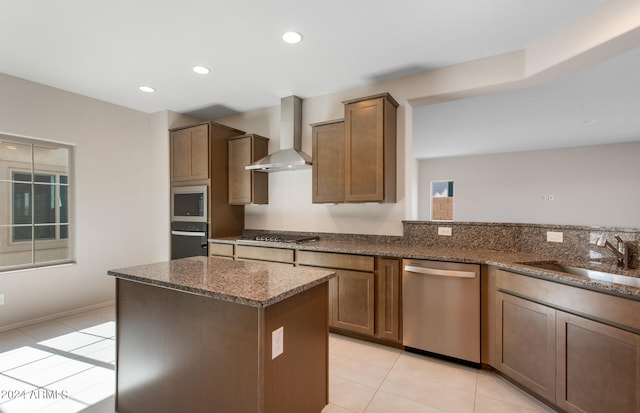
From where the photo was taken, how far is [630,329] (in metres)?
1.52

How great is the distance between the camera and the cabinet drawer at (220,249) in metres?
3.67

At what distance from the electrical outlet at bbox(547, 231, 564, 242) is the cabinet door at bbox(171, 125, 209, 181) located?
3733 millimetres

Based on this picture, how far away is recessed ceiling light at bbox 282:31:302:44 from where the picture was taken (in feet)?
7.97

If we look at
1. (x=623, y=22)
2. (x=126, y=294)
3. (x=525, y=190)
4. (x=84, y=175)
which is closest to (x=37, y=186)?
(x=84, y=175)

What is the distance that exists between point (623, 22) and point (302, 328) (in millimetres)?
2802

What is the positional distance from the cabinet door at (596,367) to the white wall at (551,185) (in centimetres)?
590

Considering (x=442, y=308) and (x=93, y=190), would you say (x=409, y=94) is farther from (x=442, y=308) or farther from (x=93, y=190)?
(x=93, y=190)

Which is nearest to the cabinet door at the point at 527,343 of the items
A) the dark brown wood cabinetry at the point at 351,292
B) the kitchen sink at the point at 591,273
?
the kitchen sink at the point at 591,273

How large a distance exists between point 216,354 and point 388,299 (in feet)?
5.58

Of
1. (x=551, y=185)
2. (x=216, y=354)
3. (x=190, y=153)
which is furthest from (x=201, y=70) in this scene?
(x=551, y=185)

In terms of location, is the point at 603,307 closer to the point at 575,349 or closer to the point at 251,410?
the point at 575,349

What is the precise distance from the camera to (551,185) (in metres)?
6.86

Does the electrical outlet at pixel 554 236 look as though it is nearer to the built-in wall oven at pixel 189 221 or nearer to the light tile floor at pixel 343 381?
the light tile floor at pixel 343 381

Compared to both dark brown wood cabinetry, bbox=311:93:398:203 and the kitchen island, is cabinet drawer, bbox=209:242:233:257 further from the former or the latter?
the kitchen island
